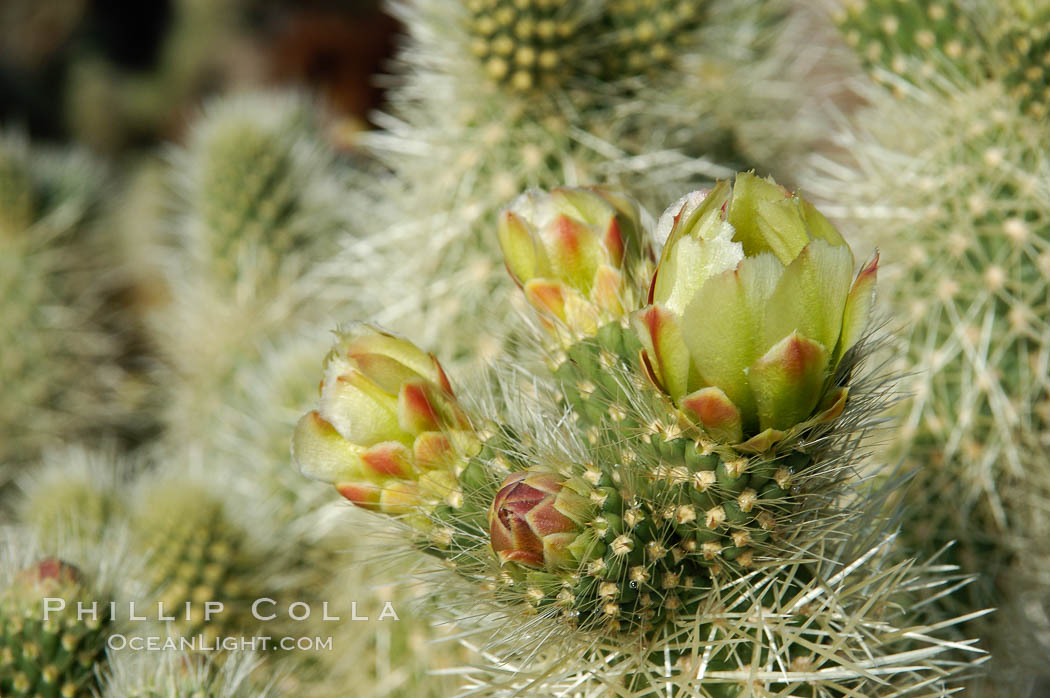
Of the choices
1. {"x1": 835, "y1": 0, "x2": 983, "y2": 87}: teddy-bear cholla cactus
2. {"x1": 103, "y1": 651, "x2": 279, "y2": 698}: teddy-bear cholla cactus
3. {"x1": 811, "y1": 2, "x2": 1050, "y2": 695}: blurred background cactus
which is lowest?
{"x1": 103, "y1": 651, "x2": 279, "y2": 698}: teddy-bear cholla cactus

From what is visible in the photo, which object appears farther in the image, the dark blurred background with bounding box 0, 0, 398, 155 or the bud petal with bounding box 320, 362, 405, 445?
the dark blurred background with bounding box 0, 0, 398, 155

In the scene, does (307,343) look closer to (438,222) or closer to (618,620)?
(438,222)

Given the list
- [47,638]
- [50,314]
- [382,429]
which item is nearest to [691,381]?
[382,429]

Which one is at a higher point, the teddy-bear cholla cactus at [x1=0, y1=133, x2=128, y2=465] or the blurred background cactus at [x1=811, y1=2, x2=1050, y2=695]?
the blurred background cactus at [x1=811, y1=2, x2=1050, y2=695]

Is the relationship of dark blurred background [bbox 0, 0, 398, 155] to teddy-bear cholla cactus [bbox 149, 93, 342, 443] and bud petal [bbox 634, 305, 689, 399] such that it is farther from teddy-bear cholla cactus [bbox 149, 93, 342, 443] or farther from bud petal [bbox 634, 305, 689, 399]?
bud petal [bbox 634, 305, 689, 399]

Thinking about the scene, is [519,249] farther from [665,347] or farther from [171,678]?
[171,678]

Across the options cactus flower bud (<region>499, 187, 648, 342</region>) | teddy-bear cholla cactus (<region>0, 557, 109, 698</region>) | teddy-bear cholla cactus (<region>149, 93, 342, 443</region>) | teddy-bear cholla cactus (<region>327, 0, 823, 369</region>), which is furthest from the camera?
teddy-bear cholla cactus (<region>149, 93, 342, 443</region>)

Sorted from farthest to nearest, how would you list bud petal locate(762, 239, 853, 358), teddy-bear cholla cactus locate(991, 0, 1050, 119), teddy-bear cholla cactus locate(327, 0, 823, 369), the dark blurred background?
the dark blurred background < teddy-bear cholla cactus locate(327, 0, 823, 369) < teddy-bear cholla cactus locate(991, 0, 1050, 119) < bud petal locate(762, 239, 853, 358)

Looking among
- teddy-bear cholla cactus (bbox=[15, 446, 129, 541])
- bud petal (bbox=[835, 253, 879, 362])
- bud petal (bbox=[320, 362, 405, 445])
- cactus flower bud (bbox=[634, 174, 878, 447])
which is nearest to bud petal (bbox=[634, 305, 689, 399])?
cactus flower bud (bbox=[634, 174, 878, 447])
